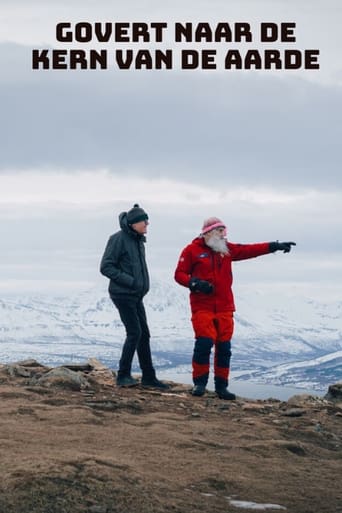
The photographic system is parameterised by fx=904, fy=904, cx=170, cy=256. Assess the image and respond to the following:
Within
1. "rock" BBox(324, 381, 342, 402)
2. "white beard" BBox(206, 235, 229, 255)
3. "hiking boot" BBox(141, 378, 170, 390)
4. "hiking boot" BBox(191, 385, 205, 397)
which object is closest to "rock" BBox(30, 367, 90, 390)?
"hiking boot" BBox(141, 378, 170, 390)

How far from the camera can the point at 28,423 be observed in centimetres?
1081

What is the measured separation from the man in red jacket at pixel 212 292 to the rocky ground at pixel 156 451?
0.66m

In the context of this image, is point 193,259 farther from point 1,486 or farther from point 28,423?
point 1,486

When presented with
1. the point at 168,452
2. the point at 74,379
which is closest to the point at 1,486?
the point at 168,452

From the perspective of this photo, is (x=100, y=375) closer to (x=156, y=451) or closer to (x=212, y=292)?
(x=212, y=292)

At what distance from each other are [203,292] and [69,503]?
22.7 ft

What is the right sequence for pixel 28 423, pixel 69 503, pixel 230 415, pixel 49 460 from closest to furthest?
pixel 69 503, pixel 49 460, pixel 28 423, pixel 230 415

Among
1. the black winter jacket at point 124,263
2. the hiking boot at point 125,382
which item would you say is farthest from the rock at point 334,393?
the black winter jacket at point 124,263

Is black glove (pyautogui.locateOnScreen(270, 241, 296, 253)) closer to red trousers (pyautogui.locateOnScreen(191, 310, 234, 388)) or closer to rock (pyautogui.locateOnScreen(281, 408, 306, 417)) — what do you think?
red trousers (pyautogui.locateOnScreen(191, 310, 234, 388))

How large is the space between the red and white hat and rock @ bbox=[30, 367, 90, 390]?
3.14m

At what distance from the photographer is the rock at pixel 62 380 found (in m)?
14.4

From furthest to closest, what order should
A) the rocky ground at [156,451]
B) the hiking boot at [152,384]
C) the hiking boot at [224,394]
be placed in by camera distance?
1. the hiking boot at [152,384]
2. the hiking boot at [224,394]
3. the rocky ground at [156,451]

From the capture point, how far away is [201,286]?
14.1 metres

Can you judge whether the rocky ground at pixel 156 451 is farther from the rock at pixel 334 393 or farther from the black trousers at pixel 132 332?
the rock at pixel 334 393
